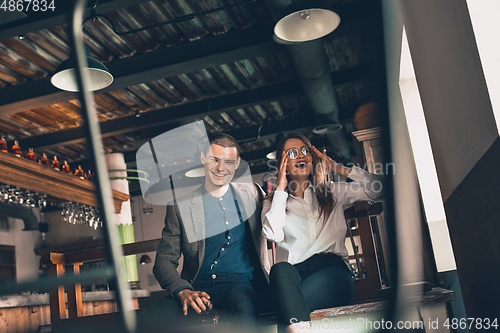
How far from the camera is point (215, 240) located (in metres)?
2.03

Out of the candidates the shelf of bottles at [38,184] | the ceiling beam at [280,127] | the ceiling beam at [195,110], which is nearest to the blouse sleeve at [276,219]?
the shelf of bottles at [38,184]

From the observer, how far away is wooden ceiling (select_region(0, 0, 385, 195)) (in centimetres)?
428

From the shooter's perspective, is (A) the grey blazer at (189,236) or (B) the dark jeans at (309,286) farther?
(A) the grey blazer at (189,236)

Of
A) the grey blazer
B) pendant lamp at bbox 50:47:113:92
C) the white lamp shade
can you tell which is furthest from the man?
the white lamp shade

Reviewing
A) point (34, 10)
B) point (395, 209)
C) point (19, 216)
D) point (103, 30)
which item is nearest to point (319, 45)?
point (103, 30)

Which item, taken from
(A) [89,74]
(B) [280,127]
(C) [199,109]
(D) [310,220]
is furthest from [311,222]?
(B) [280,127]

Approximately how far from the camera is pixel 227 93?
6426 millimetres

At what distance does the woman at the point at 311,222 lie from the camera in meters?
1.79

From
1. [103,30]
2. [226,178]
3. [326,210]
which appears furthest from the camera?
[103,30]

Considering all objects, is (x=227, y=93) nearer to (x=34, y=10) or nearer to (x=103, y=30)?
(x=103, y=30)

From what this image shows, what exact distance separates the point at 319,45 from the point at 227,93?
2.46 metres

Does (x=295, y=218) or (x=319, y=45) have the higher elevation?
(x=319, y=45)

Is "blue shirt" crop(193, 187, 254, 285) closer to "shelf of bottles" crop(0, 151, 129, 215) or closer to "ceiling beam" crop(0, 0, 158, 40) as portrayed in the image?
"ceiling beam" crop(0, 0, 158, 40)

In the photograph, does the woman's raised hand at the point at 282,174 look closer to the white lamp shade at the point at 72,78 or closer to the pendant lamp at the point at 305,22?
the pendant lamp at the point at 305,22
